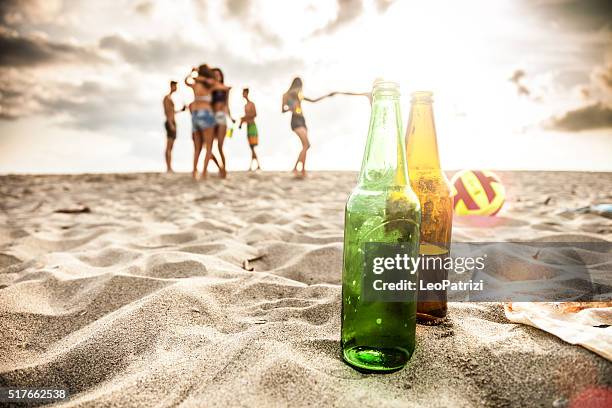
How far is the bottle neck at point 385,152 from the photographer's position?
119 cm

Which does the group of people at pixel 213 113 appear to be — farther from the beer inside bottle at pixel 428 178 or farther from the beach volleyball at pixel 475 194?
the beer inside bottle at pixel 428 178

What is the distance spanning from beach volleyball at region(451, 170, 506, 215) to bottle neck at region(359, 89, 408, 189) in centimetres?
222

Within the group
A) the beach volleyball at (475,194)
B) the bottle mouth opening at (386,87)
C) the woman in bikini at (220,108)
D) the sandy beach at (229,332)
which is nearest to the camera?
the sandy beach at (229,332)

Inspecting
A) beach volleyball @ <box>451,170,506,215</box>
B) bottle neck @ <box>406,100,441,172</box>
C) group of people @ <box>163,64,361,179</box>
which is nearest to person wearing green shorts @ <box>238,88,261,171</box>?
group of people @ <box>163,64,361,179</box>

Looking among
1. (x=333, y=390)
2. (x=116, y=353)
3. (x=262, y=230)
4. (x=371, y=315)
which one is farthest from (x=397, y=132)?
(x=262, y=230)

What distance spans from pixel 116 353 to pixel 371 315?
76cm

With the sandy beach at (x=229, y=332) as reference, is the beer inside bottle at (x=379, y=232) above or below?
above

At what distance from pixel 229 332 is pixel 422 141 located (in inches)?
35.4

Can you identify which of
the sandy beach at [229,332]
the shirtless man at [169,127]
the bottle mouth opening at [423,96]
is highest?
the shirtless man at [169,127]

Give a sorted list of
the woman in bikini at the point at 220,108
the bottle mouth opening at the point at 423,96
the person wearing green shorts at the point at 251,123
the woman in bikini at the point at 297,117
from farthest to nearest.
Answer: the person wearing green shorts at the point at 251,123, the woman in bikini at the point at 220,108, the woman in bikini at the point at 297,117, the bottle mouth opening at the point at 423,96

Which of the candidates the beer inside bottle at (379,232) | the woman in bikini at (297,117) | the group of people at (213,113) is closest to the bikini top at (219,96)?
the group of people at (213,113)

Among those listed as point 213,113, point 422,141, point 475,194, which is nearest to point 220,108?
point 213,113

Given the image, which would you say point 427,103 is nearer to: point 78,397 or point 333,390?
point 333,390

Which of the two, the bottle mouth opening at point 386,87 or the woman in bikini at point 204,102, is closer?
the bottle mouth opening at point 386,87
